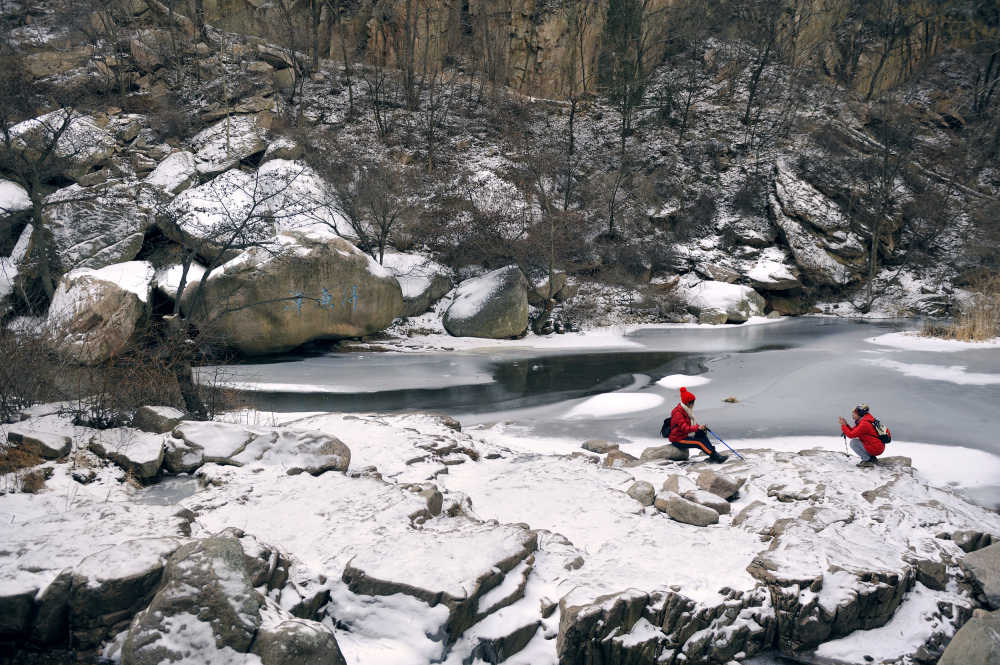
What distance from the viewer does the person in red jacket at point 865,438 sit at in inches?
260

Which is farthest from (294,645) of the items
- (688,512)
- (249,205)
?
(249,205)

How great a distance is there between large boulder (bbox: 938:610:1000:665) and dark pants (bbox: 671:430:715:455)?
11.2ft

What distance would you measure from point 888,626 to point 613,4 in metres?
37.1

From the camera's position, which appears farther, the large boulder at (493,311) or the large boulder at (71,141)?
the large boulder at (493,311)

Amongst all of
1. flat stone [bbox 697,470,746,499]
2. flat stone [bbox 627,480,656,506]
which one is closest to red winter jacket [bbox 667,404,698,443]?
flat stone [bbox 697,470,746,499]

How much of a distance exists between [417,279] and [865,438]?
14719 mm

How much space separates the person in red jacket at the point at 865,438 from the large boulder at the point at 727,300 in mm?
14534

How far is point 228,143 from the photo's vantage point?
22.0 meters

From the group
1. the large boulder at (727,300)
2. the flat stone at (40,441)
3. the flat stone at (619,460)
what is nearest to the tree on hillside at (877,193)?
the large boulder at (727,300)

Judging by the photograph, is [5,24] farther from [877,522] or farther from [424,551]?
[877,522]

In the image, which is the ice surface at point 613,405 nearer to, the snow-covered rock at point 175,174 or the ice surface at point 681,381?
the ice surface at point 681,381

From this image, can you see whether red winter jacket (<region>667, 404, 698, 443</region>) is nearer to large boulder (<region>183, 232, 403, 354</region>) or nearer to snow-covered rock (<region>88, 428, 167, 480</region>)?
snow-covered rock (<region>88, 428, 167, 480</region>)

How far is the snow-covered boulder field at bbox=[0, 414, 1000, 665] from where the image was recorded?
10.1ft

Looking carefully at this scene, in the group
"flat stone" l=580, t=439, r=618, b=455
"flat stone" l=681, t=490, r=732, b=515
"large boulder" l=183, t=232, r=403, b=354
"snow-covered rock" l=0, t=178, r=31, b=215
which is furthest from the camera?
"snow-covered rock" l=0, t=178, r=31, b=215
